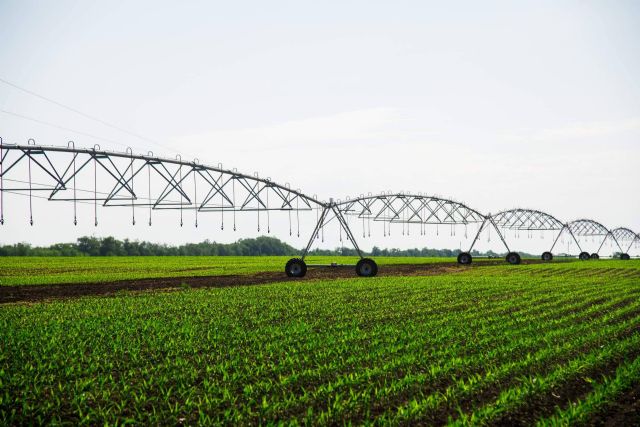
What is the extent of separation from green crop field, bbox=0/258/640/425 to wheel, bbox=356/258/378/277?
19.4 m

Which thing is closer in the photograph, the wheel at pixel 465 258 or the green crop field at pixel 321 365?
the green crop field at pixel 321 365

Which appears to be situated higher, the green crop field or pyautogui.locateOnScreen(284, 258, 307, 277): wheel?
pyautogui.locateOnScreen(284, 258, 307, 277): wheel

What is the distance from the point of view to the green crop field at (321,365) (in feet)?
28.1

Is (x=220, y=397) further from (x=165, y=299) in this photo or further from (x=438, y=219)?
(x=438, y=219)

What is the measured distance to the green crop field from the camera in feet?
28.1

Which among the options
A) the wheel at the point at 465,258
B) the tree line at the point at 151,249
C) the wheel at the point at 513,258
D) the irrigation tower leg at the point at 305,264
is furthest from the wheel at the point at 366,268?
the tree line at the point at 151,249

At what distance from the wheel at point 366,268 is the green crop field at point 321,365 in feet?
63.8

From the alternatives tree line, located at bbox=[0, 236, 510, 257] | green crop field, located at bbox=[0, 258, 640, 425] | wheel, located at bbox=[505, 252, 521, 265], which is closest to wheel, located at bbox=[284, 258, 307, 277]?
green crop field, located at bbox=[0, 258, 640, 425]

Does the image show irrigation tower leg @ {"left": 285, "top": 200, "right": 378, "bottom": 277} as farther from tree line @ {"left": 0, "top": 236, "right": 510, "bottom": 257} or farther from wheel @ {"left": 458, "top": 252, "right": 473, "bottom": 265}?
tree line @ {"left": 0, "top": 236, "right": 510, "bottom": 257}

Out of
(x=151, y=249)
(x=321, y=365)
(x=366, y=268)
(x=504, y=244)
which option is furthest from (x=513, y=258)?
(x=151, y=249)

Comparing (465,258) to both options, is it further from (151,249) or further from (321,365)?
(151,249)

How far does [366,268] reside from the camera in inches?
1630

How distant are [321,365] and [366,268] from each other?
3020 cm

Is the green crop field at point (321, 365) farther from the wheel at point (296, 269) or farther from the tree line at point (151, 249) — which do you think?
the tree line at point (151, 249)
